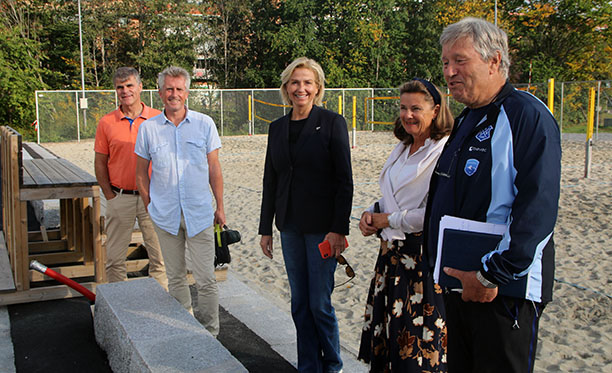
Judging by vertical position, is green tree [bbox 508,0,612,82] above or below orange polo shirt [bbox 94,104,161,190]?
above

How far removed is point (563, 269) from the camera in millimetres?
5957

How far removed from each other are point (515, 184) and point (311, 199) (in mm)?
1578


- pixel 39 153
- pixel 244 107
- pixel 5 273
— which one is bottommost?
pixel 5 273

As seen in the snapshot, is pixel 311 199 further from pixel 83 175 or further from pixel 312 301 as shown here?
pixel 83 175

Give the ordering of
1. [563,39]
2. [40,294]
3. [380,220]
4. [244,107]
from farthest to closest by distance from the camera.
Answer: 1. [563,39]
2. [244,107]
3. [40,294]
4. [380,220]

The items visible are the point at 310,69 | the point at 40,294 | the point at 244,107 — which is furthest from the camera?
the point at 244,107

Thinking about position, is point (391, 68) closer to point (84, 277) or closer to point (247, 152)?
point (247, 152)

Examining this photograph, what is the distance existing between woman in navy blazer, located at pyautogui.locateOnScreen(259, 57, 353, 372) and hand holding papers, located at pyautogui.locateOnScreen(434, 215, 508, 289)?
1228 millimetres

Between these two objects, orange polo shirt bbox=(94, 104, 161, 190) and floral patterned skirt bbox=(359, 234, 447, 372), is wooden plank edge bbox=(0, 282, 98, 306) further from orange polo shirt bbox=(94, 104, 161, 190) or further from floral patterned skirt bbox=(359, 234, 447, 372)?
floral patterned skirt bbox=(359, 234, 447, 372)

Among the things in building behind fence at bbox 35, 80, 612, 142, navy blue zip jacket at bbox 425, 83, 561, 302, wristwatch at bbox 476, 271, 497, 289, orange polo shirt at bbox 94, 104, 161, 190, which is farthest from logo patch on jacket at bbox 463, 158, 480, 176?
building behind fence at bbox 35, 80, 612, 142

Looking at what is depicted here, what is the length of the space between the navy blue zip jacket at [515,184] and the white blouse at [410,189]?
0.80 m

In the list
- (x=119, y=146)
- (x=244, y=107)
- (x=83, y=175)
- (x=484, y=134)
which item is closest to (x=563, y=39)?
(x=244, y=107)

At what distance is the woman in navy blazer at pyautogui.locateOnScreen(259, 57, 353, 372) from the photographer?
3.35m

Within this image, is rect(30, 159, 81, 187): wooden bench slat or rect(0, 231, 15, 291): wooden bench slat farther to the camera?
rect(0, 231, 15, 291): wooden bench slat
